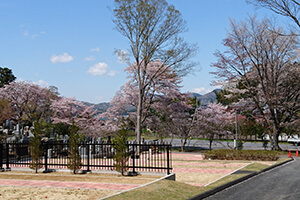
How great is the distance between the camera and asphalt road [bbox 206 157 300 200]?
33.7ft

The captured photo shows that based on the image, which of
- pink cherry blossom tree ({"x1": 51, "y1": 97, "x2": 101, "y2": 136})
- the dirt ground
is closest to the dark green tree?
pink cherry blossom tree ({"x1": 51, "y1": 97, "x2": 101, "y2": 136})

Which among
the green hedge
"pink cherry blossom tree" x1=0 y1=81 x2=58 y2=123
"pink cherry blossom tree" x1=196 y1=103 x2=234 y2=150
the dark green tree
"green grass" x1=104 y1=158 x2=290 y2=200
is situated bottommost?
the green hedge

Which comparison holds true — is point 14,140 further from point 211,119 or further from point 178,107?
point 211,119

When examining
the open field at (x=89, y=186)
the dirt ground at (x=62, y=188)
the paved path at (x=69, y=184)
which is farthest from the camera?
the paved path at (x=69, y=184)

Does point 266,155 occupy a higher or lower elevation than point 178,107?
lower

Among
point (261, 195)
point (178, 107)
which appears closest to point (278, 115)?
point (178, 107)

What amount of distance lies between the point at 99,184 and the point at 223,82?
2885cm

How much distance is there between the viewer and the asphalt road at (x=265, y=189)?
33.7 ft

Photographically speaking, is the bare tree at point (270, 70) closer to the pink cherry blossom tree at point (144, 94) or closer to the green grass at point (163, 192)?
the pink cherry blossom tree at point (144, 94)

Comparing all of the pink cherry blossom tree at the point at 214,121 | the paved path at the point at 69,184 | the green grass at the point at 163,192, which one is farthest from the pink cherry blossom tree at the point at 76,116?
the green grass at the point at 163,192

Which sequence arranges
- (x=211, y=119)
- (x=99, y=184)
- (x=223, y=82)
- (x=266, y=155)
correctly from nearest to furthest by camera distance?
(x=99, y=184)
(x=266, y=155)
(x=223, y=82)
(x=211, y=119)

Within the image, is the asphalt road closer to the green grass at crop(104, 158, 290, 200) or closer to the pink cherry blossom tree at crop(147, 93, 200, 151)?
the green grass at crop(104, 158, 290, 200)

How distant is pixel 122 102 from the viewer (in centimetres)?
4125

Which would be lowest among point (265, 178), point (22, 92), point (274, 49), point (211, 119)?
point (265, 178)
